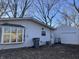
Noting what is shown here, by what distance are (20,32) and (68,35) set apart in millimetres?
8649

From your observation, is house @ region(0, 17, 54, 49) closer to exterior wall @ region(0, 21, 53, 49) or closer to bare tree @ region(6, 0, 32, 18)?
exterior wall @ region(0, 21, 53, 49)

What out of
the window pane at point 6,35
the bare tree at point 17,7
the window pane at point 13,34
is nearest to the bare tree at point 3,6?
the bare tree at point 17,7

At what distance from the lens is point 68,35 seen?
76.5 ft

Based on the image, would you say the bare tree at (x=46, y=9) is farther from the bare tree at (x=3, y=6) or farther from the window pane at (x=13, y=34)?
the window pane at (x=13, y=34)

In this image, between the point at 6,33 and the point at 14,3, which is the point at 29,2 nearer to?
the point at 14,3

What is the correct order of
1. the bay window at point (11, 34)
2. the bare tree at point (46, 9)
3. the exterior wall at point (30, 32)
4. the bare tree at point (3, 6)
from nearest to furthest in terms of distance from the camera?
the bay window at point (11, 34)
the exterior wall at point (30, 32)
the bare tree at point (3, 6)
the bare tree at point (46, 9)

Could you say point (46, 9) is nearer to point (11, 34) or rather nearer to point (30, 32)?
point (30, 32)

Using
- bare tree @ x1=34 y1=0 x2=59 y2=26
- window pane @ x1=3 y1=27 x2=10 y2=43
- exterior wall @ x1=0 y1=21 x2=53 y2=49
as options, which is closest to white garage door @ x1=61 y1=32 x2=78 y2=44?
exterior wall @ x1=0 y1=21 x2=53 y2=49

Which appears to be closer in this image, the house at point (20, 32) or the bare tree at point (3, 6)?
the house at point (20, 32)

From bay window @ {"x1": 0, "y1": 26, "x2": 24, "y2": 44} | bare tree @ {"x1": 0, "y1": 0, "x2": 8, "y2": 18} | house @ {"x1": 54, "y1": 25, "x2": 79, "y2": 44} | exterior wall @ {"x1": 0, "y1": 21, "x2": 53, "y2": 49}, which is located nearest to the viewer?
bay window @ {"x1": 0, "y1": 26, "x2": 24, "y2": 44}

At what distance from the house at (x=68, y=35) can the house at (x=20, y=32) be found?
465cm

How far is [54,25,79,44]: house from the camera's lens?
888 inches

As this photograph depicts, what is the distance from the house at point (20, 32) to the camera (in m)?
16.0

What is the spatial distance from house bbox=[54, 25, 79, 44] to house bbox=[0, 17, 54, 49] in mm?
4645
